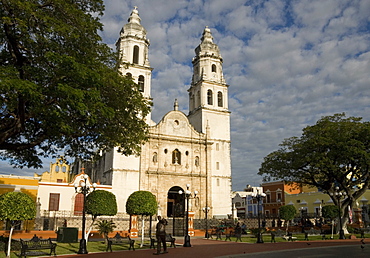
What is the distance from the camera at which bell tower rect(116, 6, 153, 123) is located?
36031 millimetres

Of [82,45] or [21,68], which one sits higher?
[82,45]

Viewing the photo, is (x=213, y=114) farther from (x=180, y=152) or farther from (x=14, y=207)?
(x=14, y=207)

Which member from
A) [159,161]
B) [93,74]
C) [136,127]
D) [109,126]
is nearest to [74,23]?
[93,74]

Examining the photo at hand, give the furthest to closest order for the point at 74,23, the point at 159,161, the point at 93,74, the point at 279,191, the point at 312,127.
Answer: the point at 279,191, the point at 159,161, the point at 312,127, the point at 74,23, the point at 93,74

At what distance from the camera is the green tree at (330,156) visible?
77.7 feet

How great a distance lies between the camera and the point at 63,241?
17.8m

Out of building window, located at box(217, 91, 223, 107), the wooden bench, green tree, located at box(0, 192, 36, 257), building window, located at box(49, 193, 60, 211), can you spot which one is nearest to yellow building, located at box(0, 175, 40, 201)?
building window, located at box(49, 193, 60, 211)

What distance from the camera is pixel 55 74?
11711 millimetres

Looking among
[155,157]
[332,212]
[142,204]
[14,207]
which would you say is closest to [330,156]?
[332,212]

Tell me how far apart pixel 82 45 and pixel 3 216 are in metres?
7.11

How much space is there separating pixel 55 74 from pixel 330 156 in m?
19.6

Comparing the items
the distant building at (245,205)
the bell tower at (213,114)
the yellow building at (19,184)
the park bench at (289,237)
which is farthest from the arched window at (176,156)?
the distant building at (245,205)

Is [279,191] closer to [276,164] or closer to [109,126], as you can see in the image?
[276,164]

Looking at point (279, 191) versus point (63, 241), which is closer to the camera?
point (63, 241)
